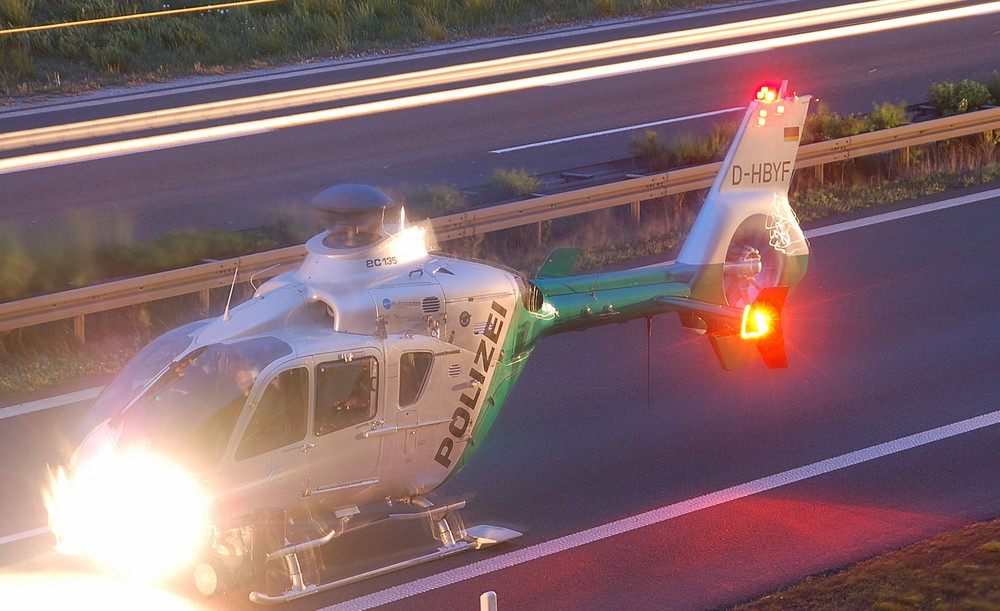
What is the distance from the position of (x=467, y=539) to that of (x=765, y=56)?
2009 centimetres

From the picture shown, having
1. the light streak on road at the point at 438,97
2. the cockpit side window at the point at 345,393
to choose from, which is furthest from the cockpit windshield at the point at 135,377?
the light streak on road at the point at 438,97

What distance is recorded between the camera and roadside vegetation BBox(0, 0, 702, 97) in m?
26.6

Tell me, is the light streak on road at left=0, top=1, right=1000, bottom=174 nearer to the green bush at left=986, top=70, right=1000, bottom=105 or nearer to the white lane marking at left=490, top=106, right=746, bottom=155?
the white lane marking at left=490, top=106, right=746, bottom=155

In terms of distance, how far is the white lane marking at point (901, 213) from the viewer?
57.2ft

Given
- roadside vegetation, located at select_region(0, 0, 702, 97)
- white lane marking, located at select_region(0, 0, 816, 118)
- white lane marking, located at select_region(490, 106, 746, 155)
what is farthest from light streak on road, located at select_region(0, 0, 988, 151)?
white lane marking, located at select_region(490, 106, 746, 155)

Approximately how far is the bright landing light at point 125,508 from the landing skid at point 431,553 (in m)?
0.78

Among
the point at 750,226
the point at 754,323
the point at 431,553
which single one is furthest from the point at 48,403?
the point at 750,226

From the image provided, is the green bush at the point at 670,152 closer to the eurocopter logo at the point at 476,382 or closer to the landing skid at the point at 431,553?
the eurocopter logo at the point at 476,382

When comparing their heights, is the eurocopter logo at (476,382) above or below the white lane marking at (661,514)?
above

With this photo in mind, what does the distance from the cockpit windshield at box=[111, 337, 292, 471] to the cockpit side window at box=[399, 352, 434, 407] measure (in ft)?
3.09

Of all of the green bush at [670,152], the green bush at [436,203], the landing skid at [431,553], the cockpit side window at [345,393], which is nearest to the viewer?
the cockpit side window at [345,393]

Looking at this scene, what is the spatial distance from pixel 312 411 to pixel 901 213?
11.3m

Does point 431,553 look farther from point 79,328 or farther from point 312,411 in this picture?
point 79,328

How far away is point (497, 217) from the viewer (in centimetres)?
1611
